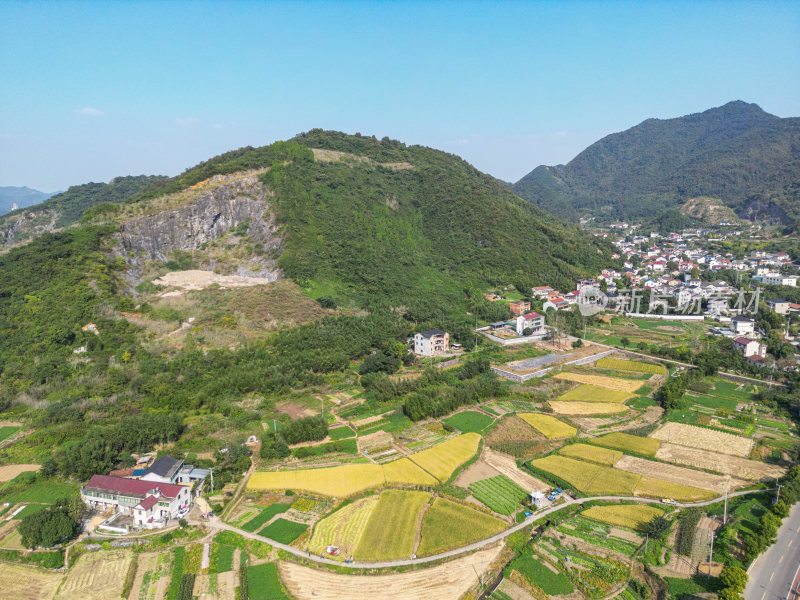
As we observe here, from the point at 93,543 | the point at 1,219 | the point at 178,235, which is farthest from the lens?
the point at 1,219

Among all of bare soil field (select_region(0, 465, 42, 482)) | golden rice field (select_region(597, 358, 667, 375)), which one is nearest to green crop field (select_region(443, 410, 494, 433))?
golden rice field (select_region(597, 358, 667, 375))

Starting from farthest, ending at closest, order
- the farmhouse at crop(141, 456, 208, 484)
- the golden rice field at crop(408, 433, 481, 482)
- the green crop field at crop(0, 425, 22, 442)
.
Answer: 1. the green crop field at crop(0, 425, 22, 442)
2. the golden rice field at crop(408, 433, 481, 482)
3. the farmhouse at crop(141, 456, 208, 484)

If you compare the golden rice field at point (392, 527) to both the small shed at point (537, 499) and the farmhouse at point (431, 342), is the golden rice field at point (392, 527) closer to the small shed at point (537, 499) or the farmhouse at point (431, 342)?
the small shed at point (537, 499)

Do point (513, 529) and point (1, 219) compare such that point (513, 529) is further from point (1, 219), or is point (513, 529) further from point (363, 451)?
point (1, 219)

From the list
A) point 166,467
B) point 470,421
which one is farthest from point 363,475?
point 166,467

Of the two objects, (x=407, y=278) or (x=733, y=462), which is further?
(x=407, y=278)

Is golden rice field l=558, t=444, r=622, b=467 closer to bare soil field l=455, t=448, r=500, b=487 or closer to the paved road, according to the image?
bare soil field l=455, t=448, r=500, b=487

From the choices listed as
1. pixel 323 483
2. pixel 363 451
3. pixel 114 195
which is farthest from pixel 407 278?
pixel 114 195

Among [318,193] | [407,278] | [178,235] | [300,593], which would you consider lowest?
[300,593]
